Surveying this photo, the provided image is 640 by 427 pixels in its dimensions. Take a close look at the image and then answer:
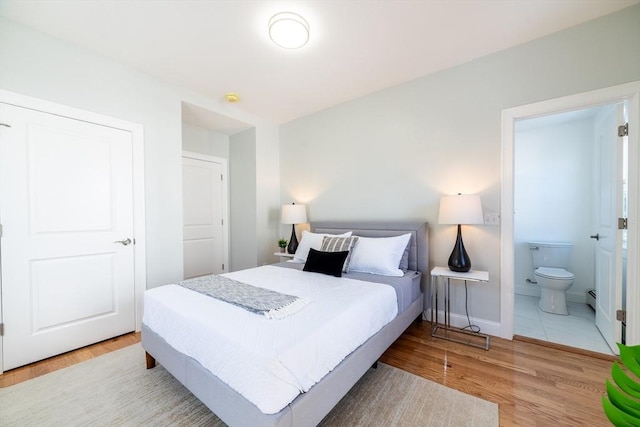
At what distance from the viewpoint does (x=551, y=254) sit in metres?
3.53

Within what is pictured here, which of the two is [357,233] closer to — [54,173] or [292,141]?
[292,141]

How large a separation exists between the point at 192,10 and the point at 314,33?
958mm

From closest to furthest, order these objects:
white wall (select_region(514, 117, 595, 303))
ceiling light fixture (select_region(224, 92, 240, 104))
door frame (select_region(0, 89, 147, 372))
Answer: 1. door frame (select_region(0, 89, 147, 372))
2. ceiling light fixture (select_region(224, 92, 240, 104))
3. white wall (select_region(514, 117, 595, 303))

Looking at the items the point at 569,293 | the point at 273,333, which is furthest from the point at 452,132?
the point at 569,293

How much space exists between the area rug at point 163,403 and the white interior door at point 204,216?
7.15ft

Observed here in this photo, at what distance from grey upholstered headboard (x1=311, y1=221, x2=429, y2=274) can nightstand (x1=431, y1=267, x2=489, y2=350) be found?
202 mm

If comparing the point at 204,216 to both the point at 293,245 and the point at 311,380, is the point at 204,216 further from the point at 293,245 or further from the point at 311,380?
the point at 311,380

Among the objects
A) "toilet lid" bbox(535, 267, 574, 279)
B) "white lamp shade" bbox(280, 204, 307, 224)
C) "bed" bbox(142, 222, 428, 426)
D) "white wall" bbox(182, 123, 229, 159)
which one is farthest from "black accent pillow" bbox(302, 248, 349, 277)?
"white wall" bbox(182, 123, 229, 159)

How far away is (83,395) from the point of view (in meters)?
1.79

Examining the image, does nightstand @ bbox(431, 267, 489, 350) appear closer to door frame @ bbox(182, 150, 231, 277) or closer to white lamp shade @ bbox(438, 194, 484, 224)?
white lamp shade @ bbox(438, 194, 484, 224)

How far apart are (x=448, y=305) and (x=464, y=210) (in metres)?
0.97

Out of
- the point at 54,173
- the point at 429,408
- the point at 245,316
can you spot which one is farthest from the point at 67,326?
the point at 429,408

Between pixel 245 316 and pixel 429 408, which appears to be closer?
pixel 245 316

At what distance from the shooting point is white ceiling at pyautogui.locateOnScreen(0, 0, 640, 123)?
198 centimetres
